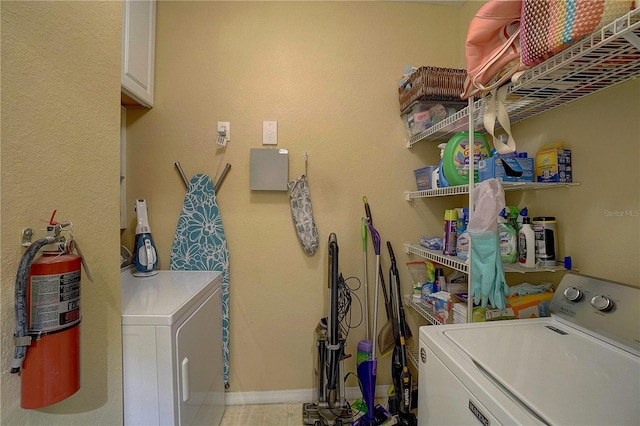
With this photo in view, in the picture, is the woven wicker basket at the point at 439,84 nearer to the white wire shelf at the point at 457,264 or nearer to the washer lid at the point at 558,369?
the white wire shelf at the point at 457,264

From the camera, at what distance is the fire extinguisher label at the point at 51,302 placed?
68 cm

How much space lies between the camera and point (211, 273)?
1662 mm

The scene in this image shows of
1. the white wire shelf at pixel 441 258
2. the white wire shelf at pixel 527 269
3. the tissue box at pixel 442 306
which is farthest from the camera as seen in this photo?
the tissue box at pixel 442 306

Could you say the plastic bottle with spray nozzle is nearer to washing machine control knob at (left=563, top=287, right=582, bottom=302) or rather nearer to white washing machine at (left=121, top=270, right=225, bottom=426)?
washing machine control knob at (left=563, top=287, right=582, bottom=302)

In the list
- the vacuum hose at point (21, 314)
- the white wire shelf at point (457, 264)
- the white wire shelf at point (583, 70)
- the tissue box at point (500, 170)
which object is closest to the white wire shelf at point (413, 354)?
the white wire shelf at point (457, 264)

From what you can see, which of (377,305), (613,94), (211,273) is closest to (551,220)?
(613,94)

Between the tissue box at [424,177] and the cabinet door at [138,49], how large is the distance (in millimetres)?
1828

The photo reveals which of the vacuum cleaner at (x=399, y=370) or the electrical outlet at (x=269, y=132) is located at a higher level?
the electrical outlet at (x=269, y=132)

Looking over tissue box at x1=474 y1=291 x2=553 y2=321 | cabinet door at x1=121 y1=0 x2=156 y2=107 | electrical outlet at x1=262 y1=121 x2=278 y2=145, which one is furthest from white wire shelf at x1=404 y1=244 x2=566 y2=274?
cabinet door at x1=121 y1=0 x2=156 y2=107

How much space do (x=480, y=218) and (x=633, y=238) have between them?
0.48 metres

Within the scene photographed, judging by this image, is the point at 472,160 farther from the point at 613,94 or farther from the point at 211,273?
the point at 211,273

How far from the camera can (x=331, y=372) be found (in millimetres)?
1555

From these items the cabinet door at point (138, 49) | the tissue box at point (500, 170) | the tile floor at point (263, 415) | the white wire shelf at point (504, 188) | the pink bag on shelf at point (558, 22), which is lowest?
the tile floor at point (263, 415)

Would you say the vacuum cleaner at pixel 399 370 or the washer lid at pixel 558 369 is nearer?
the washer lid at pixel 558 369
